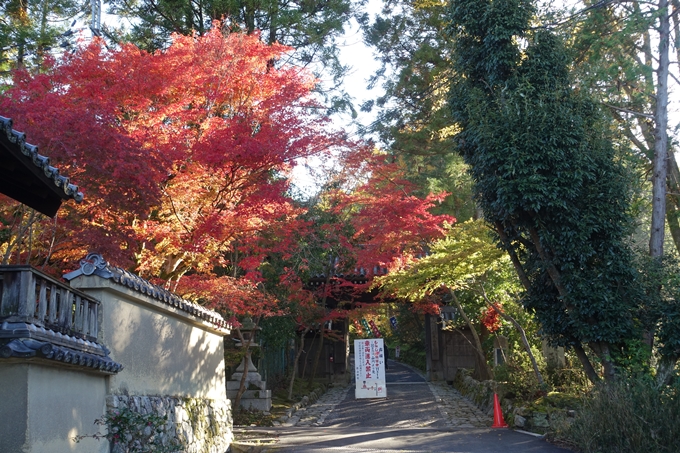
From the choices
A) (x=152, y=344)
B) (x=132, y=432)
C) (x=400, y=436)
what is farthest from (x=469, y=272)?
(x=132, y=432)

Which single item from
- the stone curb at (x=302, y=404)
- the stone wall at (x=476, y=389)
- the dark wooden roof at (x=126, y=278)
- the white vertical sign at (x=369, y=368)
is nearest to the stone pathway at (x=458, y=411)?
the stone wall at (x=476, y=389)

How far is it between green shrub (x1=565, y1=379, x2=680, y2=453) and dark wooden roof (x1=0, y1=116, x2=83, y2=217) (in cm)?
788

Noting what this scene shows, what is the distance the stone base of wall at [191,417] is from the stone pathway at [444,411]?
4.16m

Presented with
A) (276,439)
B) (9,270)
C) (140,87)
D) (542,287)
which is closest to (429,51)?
(542,287)

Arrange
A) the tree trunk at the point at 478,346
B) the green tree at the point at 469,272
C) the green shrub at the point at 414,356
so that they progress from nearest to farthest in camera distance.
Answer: the green tree at the point at 469,272
the tree trunk at the point at 478,346
the green shrub at the point at 414,356

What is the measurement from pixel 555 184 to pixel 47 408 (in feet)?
29.9

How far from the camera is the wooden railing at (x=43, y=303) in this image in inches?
223

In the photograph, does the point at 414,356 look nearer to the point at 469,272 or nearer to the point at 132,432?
the point at 469,272

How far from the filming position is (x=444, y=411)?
18703 mm

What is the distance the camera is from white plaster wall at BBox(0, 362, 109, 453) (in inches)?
222

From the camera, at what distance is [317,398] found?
77.8ft

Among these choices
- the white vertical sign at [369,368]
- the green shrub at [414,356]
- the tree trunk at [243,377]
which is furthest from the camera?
the green shrub at [414,356]

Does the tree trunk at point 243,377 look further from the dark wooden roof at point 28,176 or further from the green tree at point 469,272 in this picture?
the dark wooden roof at point 28,176

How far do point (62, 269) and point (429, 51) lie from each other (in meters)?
12.4
